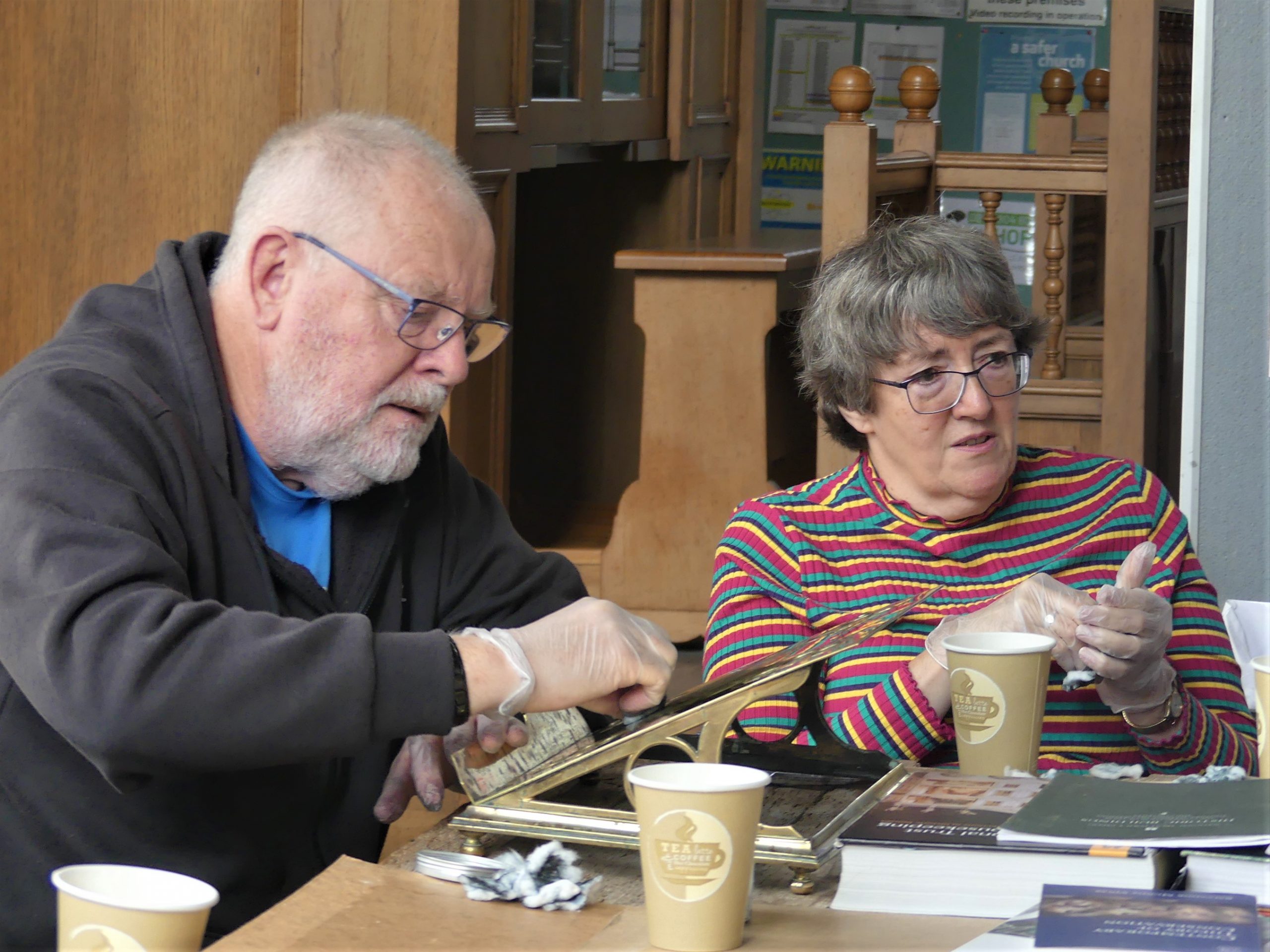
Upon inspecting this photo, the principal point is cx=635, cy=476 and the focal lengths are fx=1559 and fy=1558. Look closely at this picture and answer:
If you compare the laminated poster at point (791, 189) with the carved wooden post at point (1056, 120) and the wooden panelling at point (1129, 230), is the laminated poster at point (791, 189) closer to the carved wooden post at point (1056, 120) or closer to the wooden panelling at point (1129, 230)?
the carved wooden post at point (1056, 120)

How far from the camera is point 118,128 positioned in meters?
3.20

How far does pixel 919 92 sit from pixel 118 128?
71.5 inches

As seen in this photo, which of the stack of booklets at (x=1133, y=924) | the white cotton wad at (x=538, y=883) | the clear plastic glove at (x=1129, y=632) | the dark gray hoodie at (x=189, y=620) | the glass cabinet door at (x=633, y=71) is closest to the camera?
the stack of booklets at (x=1133, y=924)

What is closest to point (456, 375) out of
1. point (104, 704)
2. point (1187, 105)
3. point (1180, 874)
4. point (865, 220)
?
point (104, 704)

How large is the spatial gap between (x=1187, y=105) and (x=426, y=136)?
3107 millimetres

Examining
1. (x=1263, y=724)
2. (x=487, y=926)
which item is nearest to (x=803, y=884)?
(x=487, y=926)

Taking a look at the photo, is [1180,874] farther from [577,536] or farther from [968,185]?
[577,536]

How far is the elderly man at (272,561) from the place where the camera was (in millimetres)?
1210

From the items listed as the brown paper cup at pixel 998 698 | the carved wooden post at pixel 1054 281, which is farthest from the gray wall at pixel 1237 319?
the carved wooden post at pixel 1054 281

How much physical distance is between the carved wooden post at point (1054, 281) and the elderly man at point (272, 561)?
204 centimetres

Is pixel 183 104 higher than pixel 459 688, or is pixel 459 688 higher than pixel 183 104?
pixel 183 104

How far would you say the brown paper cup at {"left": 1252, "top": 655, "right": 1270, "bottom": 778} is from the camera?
1204 mm

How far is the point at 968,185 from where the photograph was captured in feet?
11.8

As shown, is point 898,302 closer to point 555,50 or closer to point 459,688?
point 459,688
